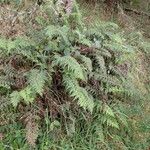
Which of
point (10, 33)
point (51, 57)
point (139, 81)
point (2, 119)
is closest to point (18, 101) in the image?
point (2, 119)

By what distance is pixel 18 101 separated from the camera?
550cm

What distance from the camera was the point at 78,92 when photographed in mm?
5723

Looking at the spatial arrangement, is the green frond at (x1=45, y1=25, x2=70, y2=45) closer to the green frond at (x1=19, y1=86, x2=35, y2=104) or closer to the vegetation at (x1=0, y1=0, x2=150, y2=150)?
the vegetation at (x1=0, y1=0, x2=150, y2=150)

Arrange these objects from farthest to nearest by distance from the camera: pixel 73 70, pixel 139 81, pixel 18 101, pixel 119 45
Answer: pixel 139 81
pixel 119 45
pixel 73 70
pixel 18 101

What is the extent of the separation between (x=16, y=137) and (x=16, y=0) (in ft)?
10.3

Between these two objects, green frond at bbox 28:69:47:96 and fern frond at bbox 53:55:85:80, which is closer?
green frond at bbox 28:69:47:96

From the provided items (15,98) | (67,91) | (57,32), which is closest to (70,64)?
(67,91)

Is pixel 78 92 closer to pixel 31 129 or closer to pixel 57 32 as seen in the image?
pixel 31 129

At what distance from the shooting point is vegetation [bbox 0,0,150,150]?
5.66 m

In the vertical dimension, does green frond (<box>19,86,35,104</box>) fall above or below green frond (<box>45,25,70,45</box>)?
below

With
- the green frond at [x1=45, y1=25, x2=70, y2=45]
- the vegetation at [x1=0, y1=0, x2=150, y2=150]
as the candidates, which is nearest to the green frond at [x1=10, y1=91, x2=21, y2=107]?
the vegetation at [x1=0, y1=0, x2=150, y2=150]

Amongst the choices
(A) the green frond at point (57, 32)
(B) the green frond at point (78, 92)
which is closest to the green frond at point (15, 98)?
(B) the green frond at point (78, 92)

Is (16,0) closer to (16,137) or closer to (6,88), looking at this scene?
(6,88)

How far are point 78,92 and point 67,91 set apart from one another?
0.28m
